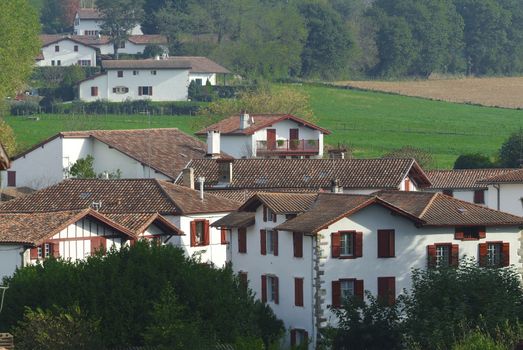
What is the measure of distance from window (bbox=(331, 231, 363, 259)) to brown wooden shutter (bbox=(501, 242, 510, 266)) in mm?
5616

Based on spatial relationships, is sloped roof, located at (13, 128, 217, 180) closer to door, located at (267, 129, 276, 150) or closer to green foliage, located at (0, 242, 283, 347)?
door, located at (267, 129, 276, 150)

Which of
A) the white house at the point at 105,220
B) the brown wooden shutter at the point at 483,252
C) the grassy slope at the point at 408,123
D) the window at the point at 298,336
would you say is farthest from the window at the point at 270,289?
the grassy slope at the point at 408,123

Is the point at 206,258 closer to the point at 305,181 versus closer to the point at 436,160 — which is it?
the point at 305,181

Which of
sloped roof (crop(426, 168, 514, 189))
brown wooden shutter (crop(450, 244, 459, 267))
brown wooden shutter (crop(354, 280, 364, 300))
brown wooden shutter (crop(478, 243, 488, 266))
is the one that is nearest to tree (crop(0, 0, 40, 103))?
sloped roof (crop(426, 168, 514, 189))

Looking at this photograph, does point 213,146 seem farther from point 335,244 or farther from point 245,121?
point 335,244

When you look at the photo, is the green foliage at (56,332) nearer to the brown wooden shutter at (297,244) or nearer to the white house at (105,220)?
the white house at (105,220)

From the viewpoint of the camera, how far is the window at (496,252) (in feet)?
242

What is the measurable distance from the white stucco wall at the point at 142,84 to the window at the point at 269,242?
94.1m

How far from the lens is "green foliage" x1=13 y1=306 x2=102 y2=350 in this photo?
57.5m

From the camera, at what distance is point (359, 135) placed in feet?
503

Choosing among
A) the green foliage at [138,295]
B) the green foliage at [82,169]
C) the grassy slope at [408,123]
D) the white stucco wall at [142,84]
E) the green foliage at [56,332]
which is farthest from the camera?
the white stucco wall at [142,84]

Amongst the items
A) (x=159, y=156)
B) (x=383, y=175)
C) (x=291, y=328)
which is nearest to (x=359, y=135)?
(x=159, y=156)

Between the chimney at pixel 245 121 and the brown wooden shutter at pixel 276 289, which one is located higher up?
the chimney at pixel 245 121

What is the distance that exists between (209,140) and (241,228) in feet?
104
